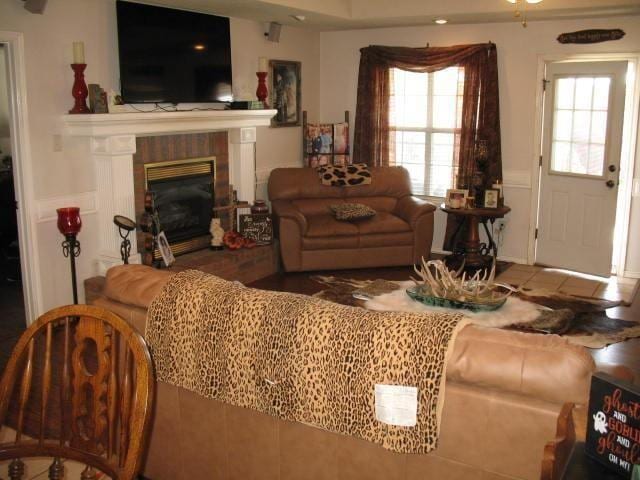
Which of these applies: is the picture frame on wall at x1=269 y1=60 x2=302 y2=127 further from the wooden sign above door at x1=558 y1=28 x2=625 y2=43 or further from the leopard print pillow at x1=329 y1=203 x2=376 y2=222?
the wooden sign above door at x1=558 y1=28 x2=625 y2=43

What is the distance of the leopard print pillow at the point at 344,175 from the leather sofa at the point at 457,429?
4.39 metres

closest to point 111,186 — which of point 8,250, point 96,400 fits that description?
point 8,250

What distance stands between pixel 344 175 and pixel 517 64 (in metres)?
2.01

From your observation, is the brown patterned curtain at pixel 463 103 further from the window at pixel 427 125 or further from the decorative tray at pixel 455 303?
the decorative tray at pixel 455 303

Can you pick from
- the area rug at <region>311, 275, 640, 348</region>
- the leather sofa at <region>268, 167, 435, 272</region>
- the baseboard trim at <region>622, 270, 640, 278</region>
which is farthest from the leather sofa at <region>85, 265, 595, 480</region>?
the baseboard trim at <region>622, 270, 640, 278</region>

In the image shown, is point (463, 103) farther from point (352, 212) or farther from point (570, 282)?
point (570, 282)

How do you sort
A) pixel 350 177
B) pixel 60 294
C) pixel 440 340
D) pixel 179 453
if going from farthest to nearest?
pixel 350 177
pixel 60 294
pixel 179 453
pixel 440 340

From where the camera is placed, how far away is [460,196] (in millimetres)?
6496

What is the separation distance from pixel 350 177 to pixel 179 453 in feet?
15.1

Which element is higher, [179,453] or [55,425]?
[179,453]

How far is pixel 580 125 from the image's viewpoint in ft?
20.3

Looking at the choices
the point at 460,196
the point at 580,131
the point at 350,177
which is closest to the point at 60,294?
the point at 350,177

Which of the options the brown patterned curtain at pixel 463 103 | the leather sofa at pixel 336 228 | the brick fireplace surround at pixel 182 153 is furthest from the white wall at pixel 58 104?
the brown patterned curtain at pixel 463 103

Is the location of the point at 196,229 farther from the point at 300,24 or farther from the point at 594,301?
the point at 594,301
